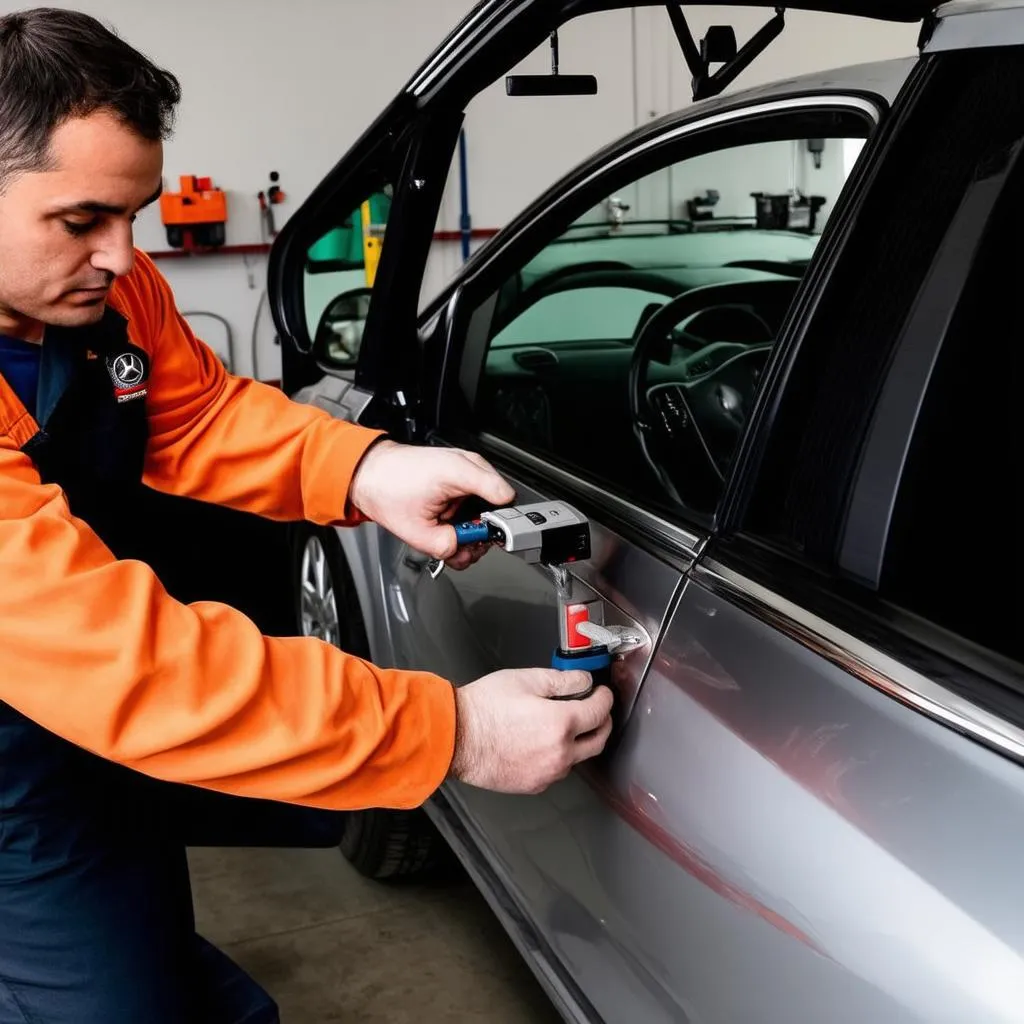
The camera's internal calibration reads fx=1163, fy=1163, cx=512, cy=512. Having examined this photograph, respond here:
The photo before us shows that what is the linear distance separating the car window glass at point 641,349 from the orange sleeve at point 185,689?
0.52 metres

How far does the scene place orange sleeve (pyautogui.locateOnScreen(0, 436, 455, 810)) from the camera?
40.4 inches

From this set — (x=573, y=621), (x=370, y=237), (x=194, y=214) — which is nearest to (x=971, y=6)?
(x=573, y=621)

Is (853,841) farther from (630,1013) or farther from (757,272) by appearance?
(757,272)

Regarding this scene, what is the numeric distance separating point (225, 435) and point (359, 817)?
1004 mm

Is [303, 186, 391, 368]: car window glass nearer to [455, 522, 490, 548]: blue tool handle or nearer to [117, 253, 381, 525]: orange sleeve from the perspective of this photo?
[117, 253, 381, 525]: orange sleeve

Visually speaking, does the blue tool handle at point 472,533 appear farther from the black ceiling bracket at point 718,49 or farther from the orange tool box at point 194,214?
the orange tool box at point 194,214

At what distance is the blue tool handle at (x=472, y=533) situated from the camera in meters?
1.23

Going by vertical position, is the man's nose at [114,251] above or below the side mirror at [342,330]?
above

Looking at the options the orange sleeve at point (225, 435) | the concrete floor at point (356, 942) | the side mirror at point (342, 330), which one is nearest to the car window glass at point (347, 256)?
the side mirror at point (342, 330)

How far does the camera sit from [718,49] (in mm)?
1355

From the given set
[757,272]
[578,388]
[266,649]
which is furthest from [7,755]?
[757,272]

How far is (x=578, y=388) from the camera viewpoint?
2400mm

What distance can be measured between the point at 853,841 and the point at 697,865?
0.68 feet

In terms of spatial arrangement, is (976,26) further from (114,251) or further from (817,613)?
(114,251)
